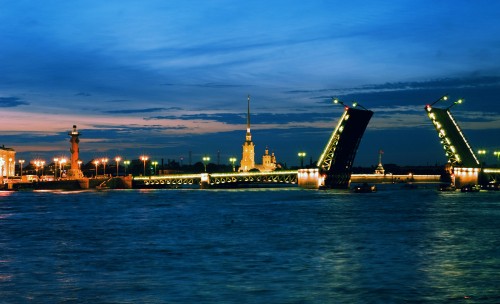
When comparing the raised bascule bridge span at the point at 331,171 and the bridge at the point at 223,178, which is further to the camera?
the bridge at the point at 223,178

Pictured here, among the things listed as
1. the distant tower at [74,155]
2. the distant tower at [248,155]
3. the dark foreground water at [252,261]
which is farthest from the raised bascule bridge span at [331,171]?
the distant tower at [248,155]

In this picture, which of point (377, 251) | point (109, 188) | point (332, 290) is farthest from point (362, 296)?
point (109, 188)

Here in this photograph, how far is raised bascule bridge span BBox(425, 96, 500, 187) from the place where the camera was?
71000 mm

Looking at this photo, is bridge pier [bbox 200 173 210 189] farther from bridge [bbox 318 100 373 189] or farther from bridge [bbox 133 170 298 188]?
bridge [bbox 318 100 373 189]

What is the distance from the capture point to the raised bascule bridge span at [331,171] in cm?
6988

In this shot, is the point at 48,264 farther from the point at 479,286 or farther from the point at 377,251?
the point at 479,286

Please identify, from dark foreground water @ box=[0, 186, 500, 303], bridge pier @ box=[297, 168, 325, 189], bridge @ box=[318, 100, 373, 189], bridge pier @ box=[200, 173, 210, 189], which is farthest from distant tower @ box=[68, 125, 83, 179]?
dark foreground water @ box=[0, 186, 500, 303]

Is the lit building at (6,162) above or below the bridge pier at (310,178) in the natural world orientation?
above

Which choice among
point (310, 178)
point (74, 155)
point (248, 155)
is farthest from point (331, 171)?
point (248, 155)

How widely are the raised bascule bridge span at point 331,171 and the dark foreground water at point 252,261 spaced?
30.3 meters

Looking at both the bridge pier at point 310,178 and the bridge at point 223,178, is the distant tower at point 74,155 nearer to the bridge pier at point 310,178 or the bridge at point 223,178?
the bridge at point 223,178

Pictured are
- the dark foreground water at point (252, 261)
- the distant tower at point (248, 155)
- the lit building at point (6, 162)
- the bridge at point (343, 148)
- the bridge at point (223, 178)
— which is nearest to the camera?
the dark foreground water at point (252, 261)

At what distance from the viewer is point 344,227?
35500mm

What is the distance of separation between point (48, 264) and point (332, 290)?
8.70 meters
